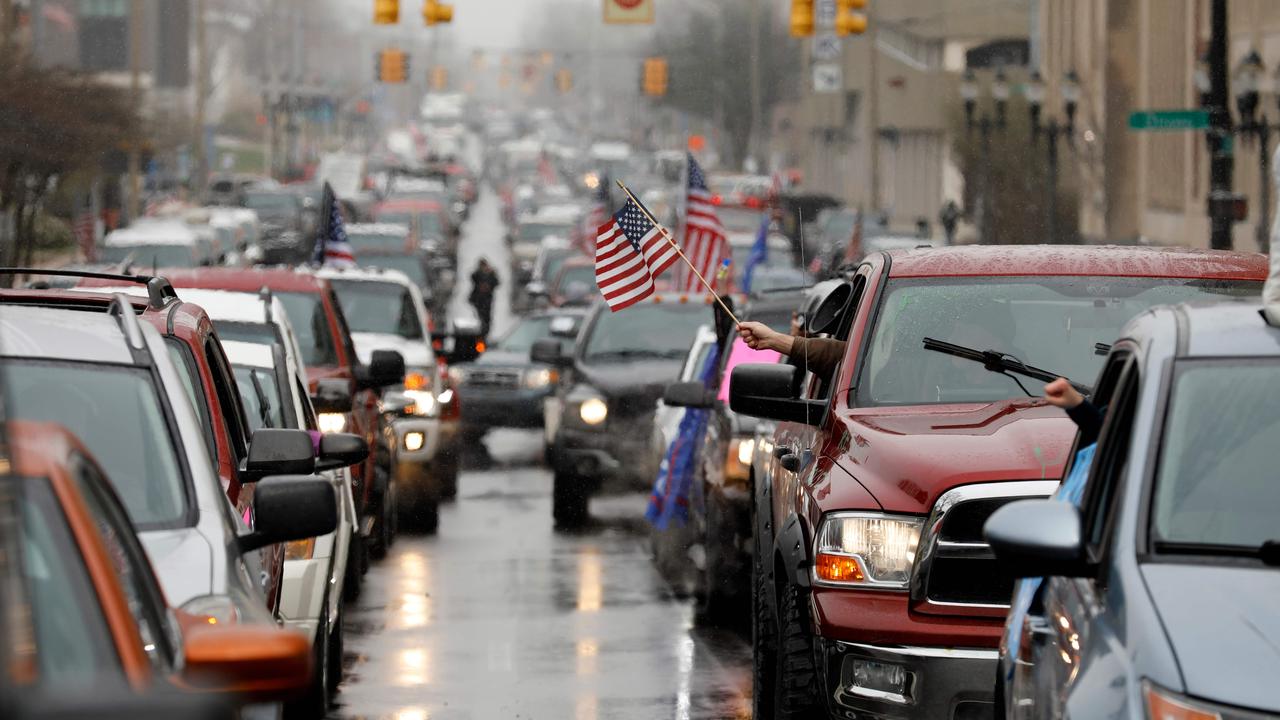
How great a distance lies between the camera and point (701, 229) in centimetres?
2092

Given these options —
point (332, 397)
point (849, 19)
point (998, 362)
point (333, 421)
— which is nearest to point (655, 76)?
point (849, 19)

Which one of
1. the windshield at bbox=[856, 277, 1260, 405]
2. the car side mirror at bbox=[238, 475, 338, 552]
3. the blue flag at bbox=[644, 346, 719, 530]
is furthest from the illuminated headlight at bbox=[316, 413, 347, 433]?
the car side mirror at bbox=[238, 475, 338, 552]

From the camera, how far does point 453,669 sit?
11.2 m

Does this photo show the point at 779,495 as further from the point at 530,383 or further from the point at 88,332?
the point at 530,383

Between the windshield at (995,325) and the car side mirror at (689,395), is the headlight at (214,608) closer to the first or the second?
the windshield at (995,325)

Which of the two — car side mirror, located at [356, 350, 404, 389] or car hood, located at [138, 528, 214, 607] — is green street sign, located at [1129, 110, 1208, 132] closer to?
car side mirror, located at [356, 350, 404, 389]

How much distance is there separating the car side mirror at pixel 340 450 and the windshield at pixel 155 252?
27.2 metres

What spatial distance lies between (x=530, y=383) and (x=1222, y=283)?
1588 cm

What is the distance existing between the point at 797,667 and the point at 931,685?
2.43 ft

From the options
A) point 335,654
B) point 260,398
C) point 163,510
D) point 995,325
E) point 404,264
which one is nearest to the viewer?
point 163,510

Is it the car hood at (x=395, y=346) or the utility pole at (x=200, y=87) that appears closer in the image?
the car hood at (x=395, y=346)

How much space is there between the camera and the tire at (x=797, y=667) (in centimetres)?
781

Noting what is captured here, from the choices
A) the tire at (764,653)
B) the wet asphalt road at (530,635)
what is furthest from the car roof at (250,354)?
the tire at (764,653)

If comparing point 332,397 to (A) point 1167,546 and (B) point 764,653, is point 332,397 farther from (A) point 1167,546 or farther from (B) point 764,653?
(A) point 1167,546
